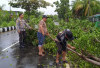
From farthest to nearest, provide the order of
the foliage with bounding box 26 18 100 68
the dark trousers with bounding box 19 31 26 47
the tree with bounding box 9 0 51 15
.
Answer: the tree with bounding box 9 0 51 15
the dark trousers with bounding box 19 31 26 47
the foliage with bounding box 26 18 100 68

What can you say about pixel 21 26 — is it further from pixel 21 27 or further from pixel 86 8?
pixel 86 8

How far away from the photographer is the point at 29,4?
32469mm

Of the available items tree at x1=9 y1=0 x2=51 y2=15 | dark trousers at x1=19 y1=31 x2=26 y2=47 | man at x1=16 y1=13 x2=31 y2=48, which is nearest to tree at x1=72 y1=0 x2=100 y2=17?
tree at x1=9 y1=0 x2=51 y2=15

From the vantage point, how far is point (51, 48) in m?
8.40

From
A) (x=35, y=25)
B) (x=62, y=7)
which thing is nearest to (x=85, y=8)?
(x=62, y=7)

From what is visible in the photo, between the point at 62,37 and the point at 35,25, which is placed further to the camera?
the point at 35,25

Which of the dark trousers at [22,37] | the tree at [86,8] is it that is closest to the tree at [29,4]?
the tree at [86,8]

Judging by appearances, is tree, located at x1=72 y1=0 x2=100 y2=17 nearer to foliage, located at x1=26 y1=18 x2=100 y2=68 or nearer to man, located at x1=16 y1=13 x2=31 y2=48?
foliage, located at x1=26 y1=18 x2=100 y2=68

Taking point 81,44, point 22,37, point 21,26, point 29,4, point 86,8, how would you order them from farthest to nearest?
1. point 86,8
2. point 29,4
3. point 22,37
4. point 21,26
5. point 81,44

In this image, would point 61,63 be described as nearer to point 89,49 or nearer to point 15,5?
point 89,49

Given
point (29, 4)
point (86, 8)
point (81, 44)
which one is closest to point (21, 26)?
point (81, 44)

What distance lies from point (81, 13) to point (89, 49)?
37.6 m

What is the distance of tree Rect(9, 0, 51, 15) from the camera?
32.3 meters

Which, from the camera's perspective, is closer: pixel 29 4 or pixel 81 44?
pixel 81 44
